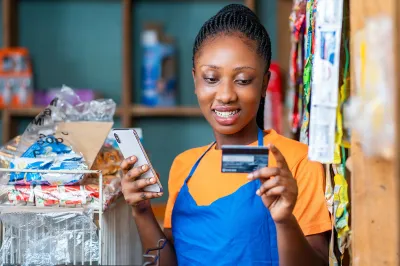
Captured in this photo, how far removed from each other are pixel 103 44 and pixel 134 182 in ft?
9.34

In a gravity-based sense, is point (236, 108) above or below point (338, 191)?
above

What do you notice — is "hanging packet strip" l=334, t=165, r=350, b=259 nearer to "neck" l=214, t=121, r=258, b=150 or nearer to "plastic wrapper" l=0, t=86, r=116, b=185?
"neck" l=214, t=121, r=258, b=150

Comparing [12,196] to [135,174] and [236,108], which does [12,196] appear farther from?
[236,108]

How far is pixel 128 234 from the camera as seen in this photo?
1901 millimetres

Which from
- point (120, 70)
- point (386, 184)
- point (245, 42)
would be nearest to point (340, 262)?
point (386, 184)

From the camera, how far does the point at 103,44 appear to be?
4117 mm

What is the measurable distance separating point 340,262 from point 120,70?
9.96 feet

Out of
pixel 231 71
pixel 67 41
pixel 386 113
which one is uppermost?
pixel 67 41

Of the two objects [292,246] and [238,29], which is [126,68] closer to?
[238,29]

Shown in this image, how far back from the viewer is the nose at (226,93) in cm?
140

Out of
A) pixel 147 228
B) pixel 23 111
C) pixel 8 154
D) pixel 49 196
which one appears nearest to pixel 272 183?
pixel 147 228

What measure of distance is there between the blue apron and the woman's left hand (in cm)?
22

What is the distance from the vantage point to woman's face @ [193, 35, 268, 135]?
4.64ft

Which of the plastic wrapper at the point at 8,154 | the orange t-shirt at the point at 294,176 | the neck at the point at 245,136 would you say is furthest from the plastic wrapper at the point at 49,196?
the neck at the point at 245,136
